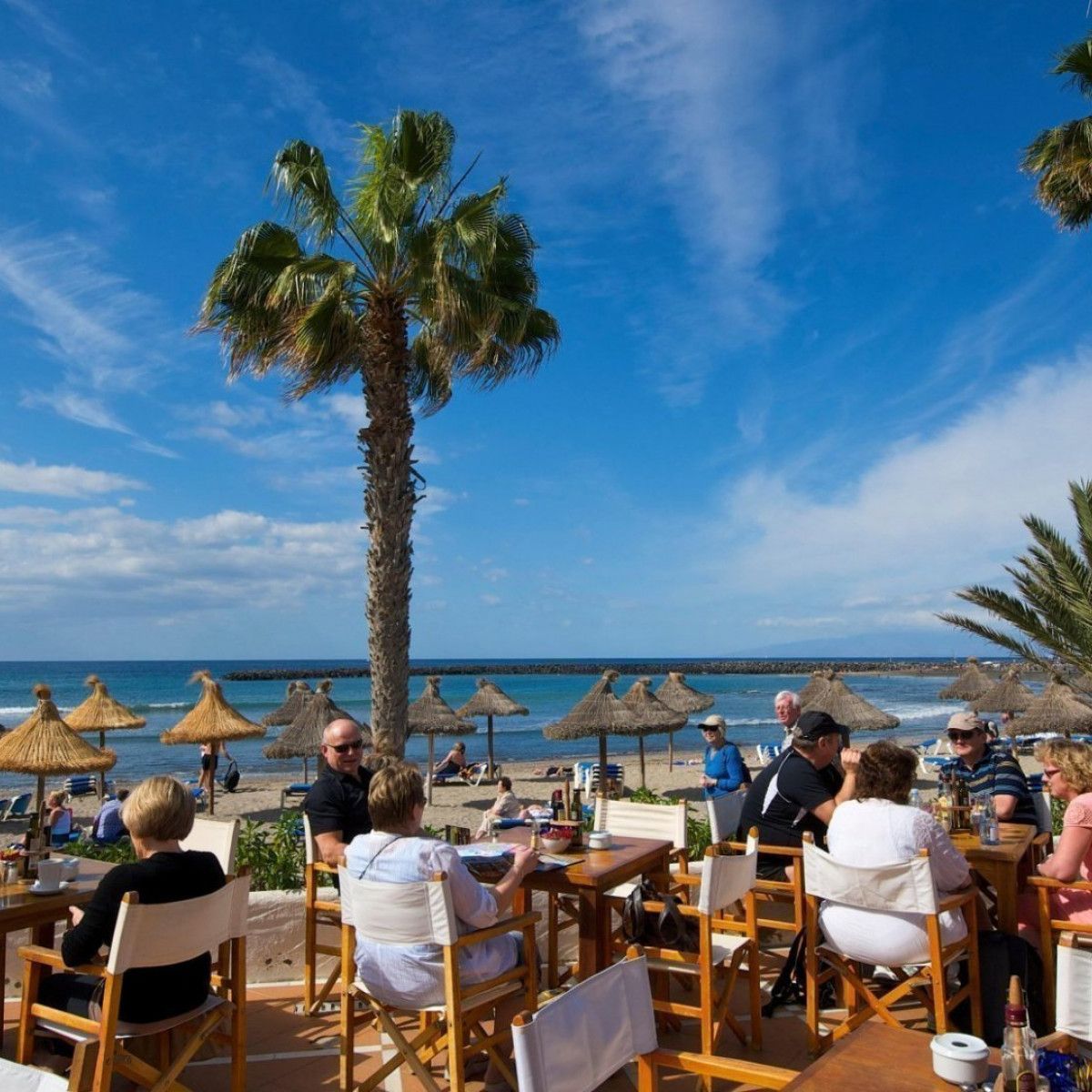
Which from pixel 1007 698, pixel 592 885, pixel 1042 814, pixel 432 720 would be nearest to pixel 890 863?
pixel 592 885

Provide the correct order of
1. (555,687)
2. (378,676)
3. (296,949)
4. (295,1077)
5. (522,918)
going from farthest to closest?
(555,687) < (378,676) < (296,949) < (295,1077) < (522,918)

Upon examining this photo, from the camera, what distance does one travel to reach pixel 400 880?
10.7 ft

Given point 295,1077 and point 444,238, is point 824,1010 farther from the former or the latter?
point 444,238

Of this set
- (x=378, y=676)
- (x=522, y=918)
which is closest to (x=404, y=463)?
(x=378, y=676)

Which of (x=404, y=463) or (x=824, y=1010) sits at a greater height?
(x=404, y=463)

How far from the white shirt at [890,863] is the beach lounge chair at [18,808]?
17.0 m

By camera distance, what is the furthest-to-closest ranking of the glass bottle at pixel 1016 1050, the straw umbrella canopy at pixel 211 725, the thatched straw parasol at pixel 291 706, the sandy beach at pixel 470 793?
the thatched straw parasol at pixel 291 706, the sandy beach at pixel 470 793, the straw umbrella canopy at pixel 211 725, the glass bottle at pixel 1016 1050

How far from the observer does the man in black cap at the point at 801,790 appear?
15.1 ft

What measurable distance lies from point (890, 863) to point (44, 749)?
31.8 ft

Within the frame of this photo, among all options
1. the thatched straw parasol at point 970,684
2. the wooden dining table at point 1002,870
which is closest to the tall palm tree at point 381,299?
the wooden dining table at point 1002,870

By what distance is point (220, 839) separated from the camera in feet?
14.2

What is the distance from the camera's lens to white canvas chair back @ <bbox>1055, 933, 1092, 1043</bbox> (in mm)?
3039

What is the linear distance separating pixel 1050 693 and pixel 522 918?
66.4ft

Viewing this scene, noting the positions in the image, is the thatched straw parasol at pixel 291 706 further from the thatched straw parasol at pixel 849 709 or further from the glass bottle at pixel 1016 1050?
the glass bottle at pixel 1016 1050
